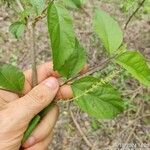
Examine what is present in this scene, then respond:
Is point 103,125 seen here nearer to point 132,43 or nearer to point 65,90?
point 132,43

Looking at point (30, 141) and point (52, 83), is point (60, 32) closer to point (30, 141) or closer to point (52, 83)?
point (52, 83)

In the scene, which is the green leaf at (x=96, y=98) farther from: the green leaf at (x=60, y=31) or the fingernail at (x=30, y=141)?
the fingernail at (x=30, y=141)

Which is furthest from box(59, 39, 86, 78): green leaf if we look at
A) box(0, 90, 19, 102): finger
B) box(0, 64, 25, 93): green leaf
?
box(0, 90, 19, 102): finger

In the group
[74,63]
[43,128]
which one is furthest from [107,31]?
[43,128]

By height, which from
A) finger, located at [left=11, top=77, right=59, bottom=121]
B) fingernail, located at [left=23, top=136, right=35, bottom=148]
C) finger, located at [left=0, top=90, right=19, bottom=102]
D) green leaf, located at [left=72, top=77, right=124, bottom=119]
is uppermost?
green leaf, located at [left=72, top=77, right=124, bottom=119]

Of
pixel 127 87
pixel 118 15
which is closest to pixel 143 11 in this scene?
pixel 118 15

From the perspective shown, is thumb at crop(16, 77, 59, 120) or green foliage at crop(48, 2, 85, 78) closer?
green foliage at crop(48, 2, 85, 78)

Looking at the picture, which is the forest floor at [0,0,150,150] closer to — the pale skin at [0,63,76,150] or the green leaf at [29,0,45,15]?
the pale skin at [0,63,76,150]
